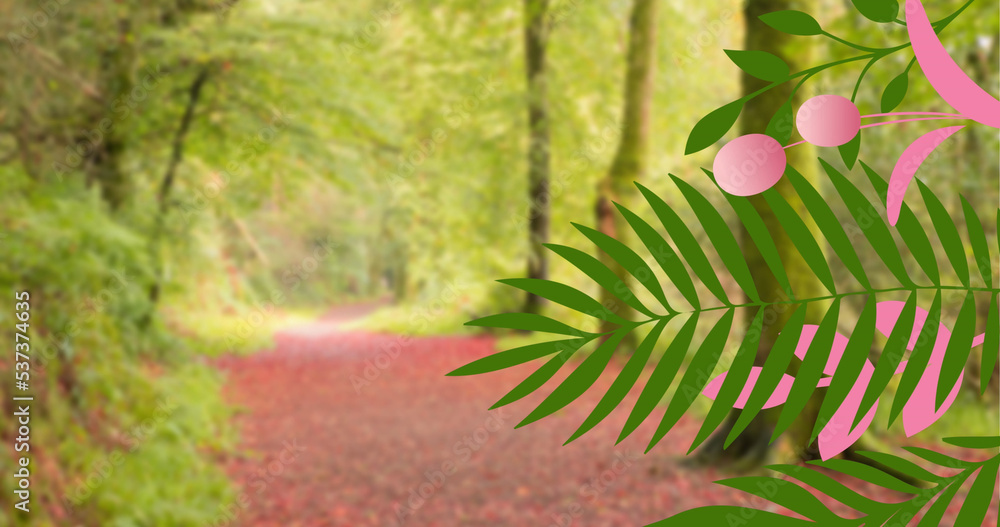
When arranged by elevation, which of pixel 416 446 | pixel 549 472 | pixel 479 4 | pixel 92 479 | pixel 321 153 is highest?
pixel 479 4

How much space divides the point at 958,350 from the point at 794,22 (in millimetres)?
225

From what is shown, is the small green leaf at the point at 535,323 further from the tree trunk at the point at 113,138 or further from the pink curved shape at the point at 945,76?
the tree trunk at the point at 113,138

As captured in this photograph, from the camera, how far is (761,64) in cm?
44

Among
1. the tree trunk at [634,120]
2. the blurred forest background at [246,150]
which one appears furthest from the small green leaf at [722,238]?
the tree trunk at [634,120]

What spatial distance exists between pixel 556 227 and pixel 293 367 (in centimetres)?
610

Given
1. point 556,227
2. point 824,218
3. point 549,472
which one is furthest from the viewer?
point 556,227

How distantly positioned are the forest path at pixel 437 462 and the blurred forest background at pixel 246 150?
2.29 feet

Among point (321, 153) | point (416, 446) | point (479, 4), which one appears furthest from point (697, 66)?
point (416, 446)

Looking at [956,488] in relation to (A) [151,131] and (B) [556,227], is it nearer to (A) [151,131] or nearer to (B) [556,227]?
(A) [151,131]

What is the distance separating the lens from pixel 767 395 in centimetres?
42

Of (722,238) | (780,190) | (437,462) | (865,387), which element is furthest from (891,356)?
(437,462)

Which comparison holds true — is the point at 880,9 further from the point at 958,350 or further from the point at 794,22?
the point at 958,350

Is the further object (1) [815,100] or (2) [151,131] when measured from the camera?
(2) [151,131]

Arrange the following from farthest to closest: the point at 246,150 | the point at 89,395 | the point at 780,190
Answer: the point at 246,150 < the point at 89,395 < the point at 780,190
